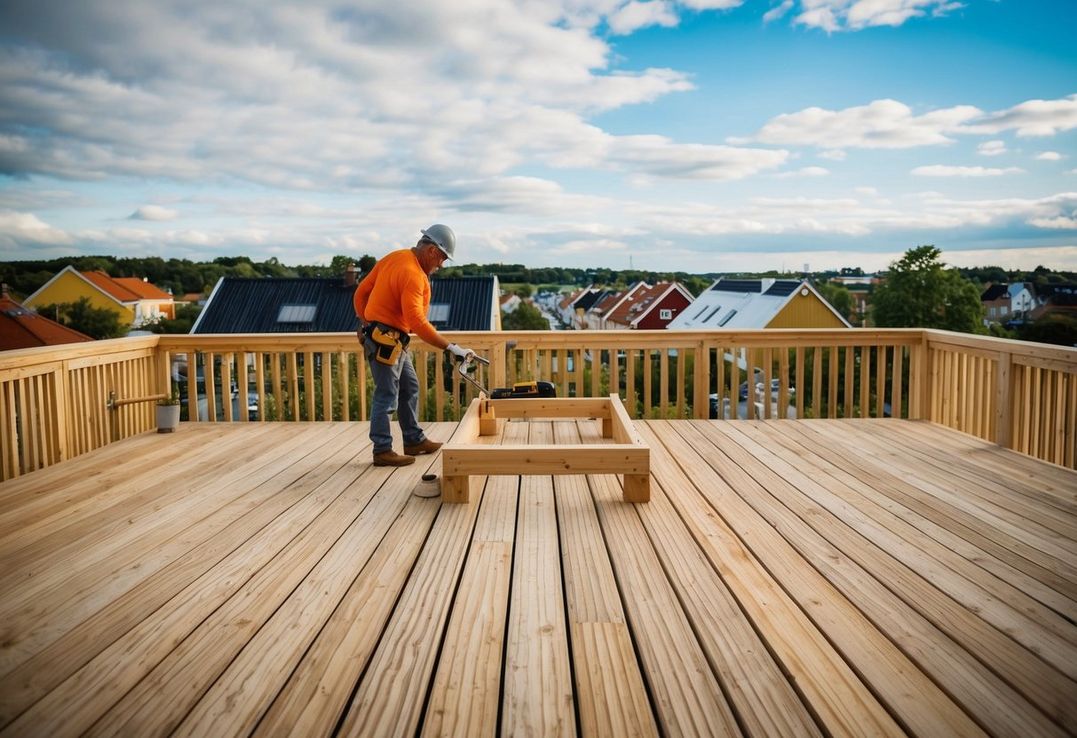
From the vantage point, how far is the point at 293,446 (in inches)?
181

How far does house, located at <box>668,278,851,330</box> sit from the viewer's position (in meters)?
9.68

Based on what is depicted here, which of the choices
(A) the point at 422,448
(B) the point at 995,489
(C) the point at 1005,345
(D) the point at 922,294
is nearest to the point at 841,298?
(D) the point at 922,294

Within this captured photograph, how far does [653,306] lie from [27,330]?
13.2 m

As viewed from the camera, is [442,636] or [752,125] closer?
[442,636]

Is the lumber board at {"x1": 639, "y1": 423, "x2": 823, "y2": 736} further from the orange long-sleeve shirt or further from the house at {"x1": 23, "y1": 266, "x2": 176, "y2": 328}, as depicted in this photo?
the house at {"x1": 23, "y1": 266, "x2": 176, "y2": 328}

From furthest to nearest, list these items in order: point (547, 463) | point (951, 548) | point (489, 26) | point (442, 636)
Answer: point (489, 26) → point (547, 463) → point (951, 548) → point (442, 636)

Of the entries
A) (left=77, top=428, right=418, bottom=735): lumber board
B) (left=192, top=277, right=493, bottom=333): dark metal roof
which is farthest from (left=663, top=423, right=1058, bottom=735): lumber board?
(left=192, top=277, right=493, bottom=333): dark metal roof

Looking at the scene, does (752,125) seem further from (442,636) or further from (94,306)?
(442,636)

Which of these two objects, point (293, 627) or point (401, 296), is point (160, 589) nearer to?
point (293, 627)

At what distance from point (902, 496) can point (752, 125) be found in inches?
300

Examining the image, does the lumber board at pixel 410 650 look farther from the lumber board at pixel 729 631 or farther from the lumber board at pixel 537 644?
the lumber board at pixel 729 631

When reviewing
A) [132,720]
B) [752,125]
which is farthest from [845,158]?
[132,720]

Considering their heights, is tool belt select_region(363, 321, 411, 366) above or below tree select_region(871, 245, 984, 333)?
below

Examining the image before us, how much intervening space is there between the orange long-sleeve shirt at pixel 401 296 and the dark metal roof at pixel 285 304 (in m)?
9.32
